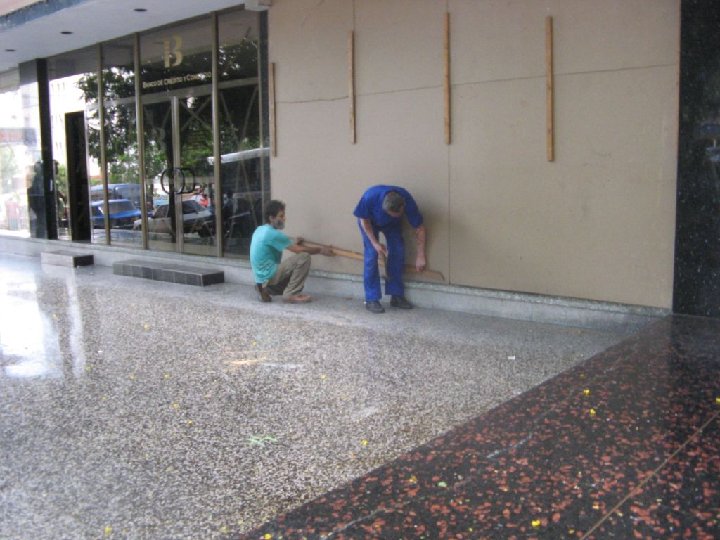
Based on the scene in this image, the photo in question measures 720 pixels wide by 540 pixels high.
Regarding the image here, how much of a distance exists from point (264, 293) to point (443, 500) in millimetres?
5363

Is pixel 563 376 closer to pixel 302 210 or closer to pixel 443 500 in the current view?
pixel 443 500

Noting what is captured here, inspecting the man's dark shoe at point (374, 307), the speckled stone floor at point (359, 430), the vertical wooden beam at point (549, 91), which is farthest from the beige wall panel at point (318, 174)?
the vertical wooden beam at point (549, 91)

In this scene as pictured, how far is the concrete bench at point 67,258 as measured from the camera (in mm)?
11781

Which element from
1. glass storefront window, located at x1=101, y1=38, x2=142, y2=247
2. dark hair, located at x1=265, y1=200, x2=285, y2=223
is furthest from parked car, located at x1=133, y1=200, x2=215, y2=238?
dark hair, located at x1=265, y1=200, x2=285, y2=223

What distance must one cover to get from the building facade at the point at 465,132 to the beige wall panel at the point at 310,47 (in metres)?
0.02

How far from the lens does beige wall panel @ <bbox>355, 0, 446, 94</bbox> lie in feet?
23.7

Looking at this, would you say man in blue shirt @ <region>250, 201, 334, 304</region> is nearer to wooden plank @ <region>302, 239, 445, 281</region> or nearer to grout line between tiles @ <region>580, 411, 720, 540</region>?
wooden plank @ <region>302, 239, 445, 281</region>

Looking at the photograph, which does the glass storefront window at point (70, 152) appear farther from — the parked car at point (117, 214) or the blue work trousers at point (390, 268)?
the blue work trousers at point (390, 268)

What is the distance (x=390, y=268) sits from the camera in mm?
7488

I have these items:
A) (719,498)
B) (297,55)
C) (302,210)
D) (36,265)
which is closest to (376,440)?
(719,498)

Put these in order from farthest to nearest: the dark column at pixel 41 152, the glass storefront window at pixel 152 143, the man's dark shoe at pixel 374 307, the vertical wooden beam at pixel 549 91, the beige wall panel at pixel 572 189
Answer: the dark column at pixel 41 152 → the glass storefront window at pixel 152 143 → the man's dark shoe at pixel 374 307 → the vertical wooden beam at pixel 549 91 → the beige wall panel at pixel 572 189

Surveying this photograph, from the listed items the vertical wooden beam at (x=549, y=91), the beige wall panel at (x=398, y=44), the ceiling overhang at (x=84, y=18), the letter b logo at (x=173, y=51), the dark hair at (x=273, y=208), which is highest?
the ceiling overhang at (x=84, y=18)

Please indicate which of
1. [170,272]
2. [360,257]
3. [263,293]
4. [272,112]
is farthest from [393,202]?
[170,272]

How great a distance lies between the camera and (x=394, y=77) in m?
7.58
